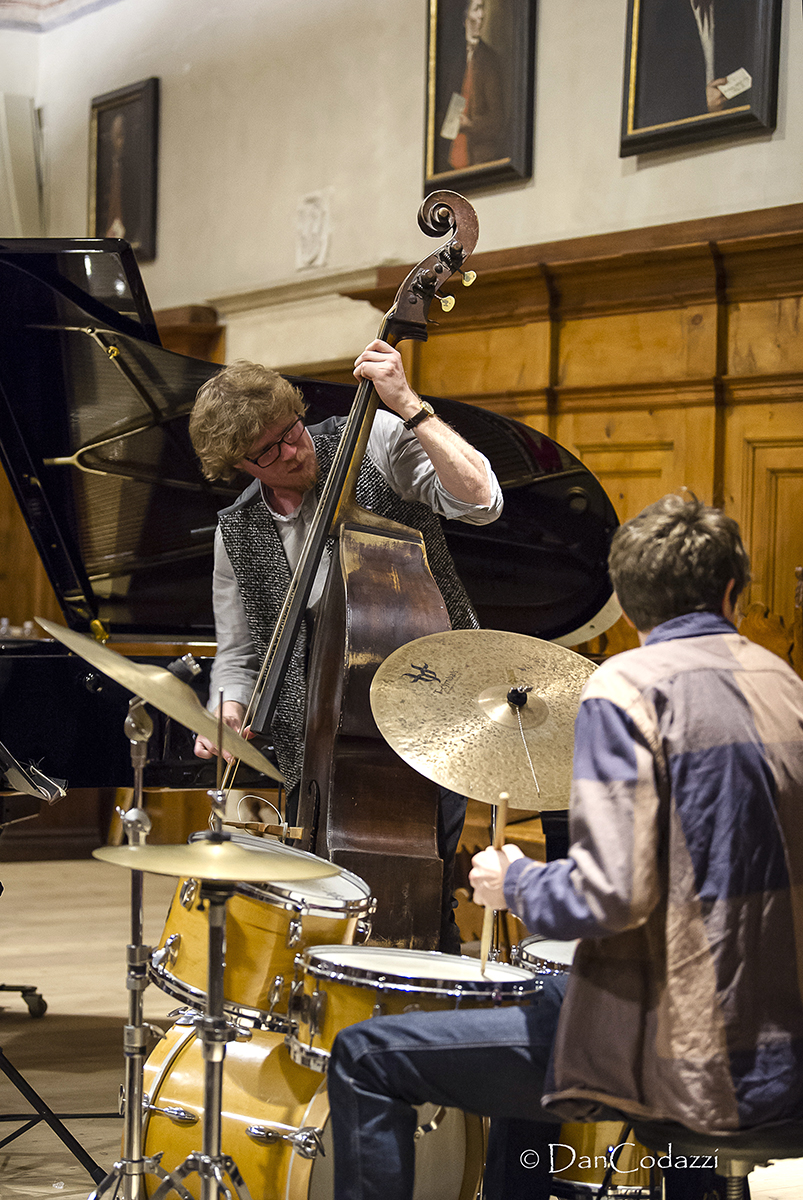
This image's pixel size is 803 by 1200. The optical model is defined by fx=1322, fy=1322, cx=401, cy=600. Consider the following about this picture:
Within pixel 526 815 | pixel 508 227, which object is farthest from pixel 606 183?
pixel 526 815

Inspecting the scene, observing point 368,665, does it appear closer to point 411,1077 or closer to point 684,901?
point 411,1077

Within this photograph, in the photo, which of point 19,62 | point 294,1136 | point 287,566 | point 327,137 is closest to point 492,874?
point 294,1136

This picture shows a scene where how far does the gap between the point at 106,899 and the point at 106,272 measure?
3.20 metres

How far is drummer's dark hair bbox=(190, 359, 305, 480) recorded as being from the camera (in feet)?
8.60

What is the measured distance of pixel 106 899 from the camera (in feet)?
18.9

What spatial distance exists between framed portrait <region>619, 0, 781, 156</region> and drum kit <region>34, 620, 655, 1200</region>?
342 cm

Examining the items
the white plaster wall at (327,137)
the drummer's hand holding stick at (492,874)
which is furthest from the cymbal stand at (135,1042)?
the white plaster wall at (327,137)

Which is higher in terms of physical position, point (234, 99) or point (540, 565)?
point (234, 99)

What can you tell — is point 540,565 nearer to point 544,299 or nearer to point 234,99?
point 544,299

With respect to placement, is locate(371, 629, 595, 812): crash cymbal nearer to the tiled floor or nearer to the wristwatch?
the wristwatch

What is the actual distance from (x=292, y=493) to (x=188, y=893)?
3.06 ft

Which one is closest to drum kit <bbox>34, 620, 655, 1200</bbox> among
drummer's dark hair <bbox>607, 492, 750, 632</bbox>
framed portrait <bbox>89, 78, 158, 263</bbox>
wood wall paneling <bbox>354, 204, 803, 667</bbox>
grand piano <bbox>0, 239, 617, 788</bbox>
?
drummer's dark hair <bbox>607, 492, 750, 632</bbox>

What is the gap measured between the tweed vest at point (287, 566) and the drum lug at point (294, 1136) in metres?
0.77

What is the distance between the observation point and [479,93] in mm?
5777
